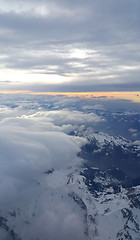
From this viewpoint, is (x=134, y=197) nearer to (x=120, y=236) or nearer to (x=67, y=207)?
(x=120, y=236)

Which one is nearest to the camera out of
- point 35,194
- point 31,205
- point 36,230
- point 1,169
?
point 36,230

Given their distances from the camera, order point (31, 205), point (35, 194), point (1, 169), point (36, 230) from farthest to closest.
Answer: point (35, 194) → point (31, 205) → point (1, 169) → point (36, 230)

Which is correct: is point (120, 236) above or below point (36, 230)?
below

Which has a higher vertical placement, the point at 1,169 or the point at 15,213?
the point at 1,169

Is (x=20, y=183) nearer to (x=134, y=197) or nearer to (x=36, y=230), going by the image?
(x=36, y=230)

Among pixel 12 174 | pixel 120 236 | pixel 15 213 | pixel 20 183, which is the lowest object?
pixel 120 236

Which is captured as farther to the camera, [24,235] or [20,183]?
[20,183]

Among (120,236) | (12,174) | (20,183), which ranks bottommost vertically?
(120,236)

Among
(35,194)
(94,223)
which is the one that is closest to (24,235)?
(35,194)

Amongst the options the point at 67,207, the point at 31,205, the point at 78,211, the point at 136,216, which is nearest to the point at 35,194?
the point at 31,205
